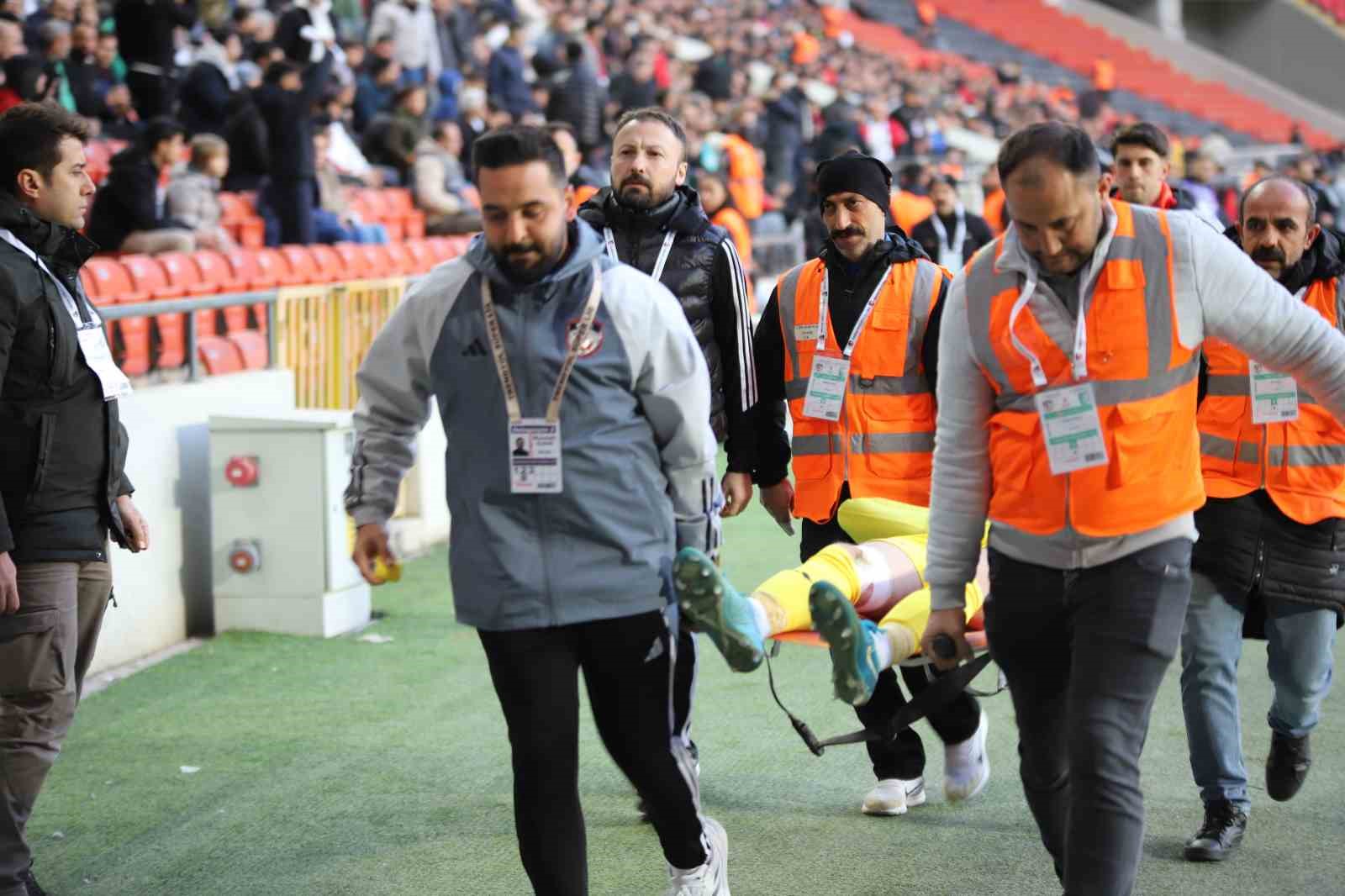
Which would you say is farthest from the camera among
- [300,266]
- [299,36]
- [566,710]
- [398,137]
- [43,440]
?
[398,137]

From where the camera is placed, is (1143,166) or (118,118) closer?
(1143,166)

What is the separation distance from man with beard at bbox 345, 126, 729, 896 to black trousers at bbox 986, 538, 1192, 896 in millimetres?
715

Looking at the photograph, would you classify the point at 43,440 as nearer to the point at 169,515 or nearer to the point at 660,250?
the point at 660,250

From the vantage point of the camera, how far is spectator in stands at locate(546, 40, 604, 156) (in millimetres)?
15305

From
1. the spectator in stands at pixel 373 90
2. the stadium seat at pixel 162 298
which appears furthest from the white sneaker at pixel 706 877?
the spectator in stands at pixel 373 90

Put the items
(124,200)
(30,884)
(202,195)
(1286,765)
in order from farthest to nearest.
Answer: (202,195), (124,200), (1286,765), (30,884)

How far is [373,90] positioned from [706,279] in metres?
10.6

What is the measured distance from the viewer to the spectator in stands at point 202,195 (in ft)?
32.7

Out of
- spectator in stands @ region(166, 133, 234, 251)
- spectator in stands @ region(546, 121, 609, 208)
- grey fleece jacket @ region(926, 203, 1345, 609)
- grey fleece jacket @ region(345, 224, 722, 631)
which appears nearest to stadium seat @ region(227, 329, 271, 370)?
spectator in stands @ region(166, 133, 234, 251)

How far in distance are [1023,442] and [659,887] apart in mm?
1716

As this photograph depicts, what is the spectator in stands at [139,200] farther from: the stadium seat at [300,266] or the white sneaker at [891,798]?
the white sneaker at [891,798]

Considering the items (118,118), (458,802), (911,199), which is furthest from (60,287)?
(911,199)

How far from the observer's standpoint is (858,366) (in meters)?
4.52

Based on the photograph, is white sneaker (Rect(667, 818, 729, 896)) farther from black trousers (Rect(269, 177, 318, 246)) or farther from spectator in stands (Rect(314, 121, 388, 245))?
spectator in stands (Rect(314, 121, 388, 245))
